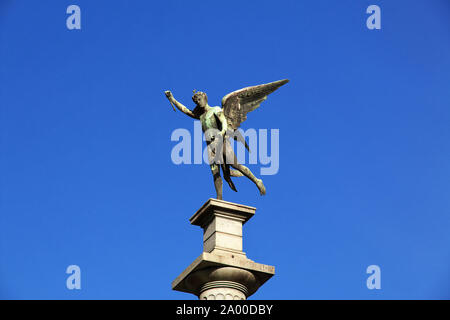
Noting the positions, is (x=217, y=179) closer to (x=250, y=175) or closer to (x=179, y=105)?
(x=250, y=175)

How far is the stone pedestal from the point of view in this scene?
2645 cm

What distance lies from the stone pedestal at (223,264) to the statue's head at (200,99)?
3.69 m

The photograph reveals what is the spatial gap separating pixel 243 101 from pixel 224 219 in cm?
461

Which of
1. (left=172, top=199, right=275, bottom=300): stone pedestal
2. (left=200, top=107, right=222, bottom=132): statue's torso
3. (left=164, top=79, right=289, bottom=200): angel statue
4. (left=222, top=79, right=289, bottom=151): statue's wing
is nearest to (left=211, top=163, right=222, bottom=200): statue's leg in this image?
(left=164, top=79, right=289, bottom=200): angel statue

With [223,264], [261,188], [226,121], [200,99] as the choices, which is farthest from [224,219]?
[200,99]

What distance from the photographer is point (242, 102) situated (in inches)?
1183

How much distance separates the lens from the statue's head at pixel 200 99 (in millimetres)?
29453

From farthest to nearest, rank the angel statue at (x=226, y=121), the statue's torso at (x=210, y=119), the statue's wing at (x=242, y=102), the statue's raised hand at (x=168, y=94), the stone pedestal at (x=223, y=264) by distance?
the statue's raised hand at (x=168, y=94)
the statue's wing at (x=242, y=102)
the statue's torso at (x=210, y=119)
the angel statue at (x=226, y=121)
the stone pedestal at (x=223, y=264)

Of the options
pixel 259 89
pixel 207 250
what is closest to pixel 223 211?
pixel 207 250

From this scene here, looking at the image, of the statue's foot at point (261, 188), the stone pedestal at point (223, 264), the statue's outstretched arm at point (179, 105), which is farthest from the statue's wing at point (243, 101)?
the stone pedestal at point (223, 264)

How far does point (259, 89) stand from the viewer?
3034 cm

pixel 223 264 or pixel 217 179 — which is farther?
Result: pixel 217 179

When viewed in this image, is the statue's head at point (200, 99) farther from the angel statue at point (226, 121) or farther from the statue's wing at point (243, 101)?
the statue's wing at point (243, 101)

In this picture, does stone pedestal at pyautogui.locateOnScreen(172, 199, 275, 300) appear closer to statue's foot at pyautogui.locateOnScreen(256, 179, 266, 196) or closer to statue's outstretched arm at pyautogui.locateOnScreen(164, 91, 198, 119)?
statue's foot at pyautogui.locateOnScreen(256, 179, 266, 196)
